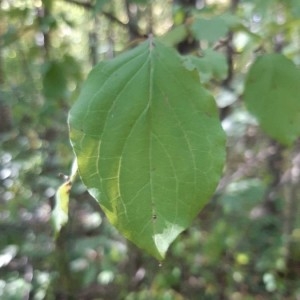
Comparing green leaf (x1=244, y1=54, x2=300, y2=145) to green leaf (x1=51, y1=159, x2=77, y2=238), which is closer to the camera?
green leaf (x1=51, y1=159, x2=77, y2=238)

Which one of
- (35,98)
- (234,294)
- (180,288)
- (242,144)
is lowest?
(234,294)

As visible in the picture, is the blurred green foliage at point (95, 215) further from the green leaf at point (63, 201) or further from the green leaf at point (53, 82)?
the green leaf at point (63, 201)

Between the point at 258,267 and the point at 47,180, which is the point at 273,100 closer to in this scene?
the point at 47,180

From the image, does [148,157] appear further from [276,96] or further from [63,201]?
[276,96]

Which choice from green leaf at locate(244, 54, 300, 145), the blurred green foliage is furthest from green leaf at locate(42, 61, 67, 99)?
green leaf at locate(244, 54, 300, 145)

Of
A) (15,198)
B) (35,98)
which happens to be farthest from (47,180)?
(35,98)

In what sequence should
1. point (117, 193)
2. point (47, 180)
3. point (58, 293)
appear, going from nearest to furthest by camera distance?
point (117, 193)
point (47, 180)
point (58, 293)

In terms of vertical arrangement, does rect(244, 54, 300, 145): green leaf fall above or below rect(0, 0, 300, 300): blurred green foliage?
above

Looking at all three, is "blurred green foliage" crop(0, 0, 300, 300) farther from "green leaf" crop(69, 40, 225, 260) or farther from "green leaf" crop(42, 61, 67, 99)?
"green leaf" crop(69, 40, 225, 260)
